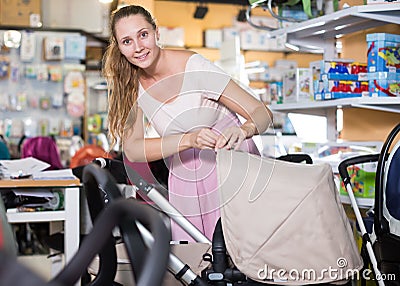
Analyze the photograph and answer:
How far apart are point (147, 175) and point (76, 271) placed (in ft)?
5.12

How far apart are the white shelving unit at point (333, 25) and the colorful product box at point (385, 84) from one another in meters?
0.27

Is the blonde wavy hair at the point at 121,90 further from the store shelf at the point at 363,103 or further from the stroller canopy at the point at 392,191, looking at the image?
the store shelf at the point at 363,103

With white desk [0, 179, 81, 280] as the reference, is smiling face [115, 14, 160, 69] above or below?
above

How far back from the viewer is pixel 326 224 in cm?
194

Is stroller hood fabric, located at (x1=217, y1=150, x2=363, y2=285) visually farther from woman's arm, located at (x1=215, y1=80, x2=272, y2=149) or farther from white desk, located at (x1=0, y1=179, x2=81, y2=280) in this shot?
white desk, located at (x1=0, y1=179, x2=81, y2=280)

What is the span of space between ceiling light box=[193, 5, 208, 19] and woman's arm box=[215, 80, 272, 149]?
24.8 feet

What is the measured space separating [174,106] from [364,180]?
1.25 m

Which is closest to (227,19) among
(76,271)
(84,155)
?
(84,155)

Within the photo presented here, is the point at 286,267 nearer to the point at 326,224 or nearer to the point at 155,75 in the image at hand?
the point at 326,224

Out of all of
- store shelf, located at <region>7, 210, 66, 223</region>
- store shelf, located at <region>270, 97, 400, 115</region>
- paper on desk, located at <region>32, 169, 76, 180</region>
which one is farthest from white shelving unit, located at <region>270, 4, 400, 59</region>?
store shelf, located at <region>7, 210, 66, 223</region>

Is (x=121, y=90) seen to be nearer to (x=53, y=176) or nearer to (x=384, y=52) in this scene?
(x=53, y=176)

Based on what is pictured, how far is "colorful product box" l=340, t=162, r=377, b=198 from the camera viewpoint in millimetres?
3219

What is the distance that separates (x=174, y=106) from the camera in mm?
2422

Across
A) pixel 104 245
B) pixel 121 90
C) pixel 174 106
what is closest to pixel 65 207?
pixel 121 90
